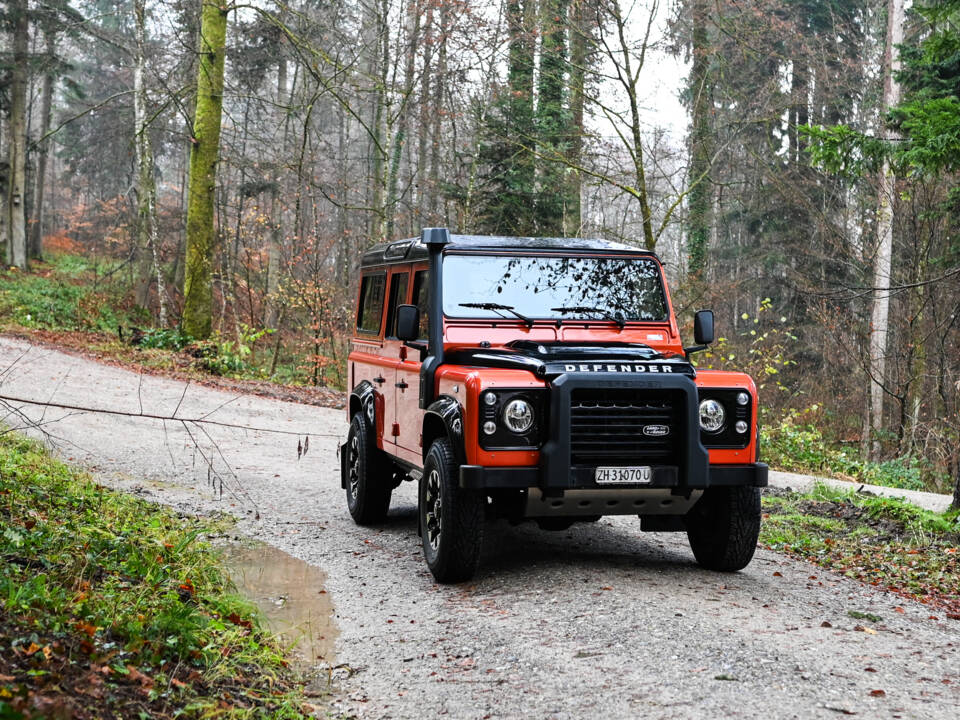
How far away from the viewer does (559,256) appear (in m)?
7.70

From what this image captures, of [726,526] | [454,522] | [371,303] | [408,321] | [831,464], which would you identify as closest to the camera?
[454,522]

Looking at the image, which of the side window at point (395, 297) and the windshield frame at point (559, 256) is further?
the side window at point (395, 297)

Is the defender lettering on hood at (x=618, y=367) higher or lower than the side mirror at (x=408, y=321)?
lower

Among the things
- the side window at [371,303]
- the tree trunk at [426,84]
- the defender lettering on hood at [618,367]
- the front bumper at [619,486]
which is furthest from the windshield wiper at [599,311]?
the tree trunk at [426,84]

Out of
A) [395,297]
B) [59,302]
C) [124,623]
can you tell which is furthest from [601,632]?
[59,302]

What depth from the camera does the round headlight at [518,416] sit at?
617cm

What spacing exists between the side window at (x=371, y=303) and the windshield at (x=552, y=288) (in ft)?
5.02

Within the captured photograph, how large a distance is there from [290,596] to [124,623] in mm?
1944

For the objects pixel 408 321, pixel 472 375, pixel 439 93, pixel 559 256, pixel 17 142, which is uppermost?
pixel 439 93

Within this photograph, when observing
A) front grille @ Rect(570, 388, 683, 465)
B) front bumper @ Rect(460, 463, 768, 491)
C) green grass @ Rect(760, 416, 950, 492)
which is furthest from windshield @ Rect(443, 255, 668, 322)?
green grass @ Rect(760, 416, 950, 492)

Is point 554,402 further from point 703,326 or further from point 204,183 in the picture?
point 204,183

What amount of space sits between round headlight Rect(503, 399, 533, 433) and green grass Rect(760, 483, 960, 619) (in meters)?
3.03

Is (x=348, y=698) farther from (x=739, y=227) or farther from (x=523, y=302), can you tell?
(x=739, y=227)

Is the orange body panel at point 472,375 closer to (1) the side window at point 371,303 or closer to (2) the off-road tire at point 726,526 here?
(1) the side window at point 371,303
